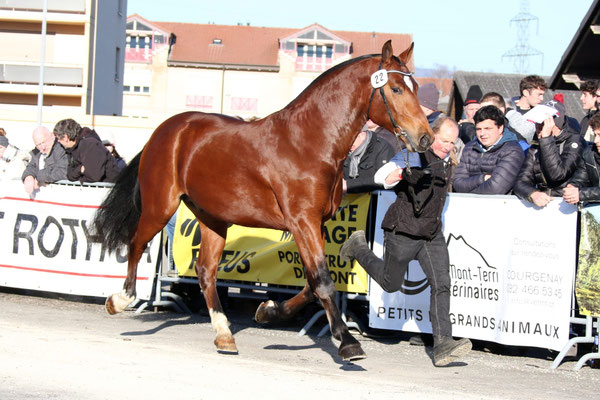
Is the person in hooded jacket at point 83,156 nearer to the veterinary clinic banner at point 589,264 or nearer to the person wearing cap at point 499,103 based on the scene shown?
the person wearing cap at point 499,103

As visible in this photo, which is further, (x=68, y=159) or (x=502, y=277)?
(x=68, y=159)

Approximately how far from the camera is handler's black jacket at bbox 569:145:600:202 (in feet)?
24.6

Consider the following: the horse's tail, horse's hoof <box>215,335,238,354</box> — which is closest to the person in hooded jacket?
the horse's tail

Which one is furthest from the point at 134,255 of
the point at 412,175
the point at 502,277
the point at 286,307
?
the point at 502,277

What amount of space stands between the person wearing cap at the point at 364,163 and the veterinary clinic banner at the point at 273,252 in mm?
153

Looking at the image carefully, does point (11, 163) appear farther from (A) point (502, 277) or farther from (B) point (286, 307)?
(A) point (502, 277)

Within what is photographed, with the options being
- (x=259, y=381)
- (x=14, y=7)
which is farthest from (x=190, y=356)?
(x=14, y=7)

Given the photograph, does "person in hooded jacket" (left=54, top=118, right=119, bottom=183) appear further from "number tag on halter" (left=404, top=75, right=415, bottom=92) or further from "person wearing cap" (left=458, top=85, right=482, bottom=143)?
"number tag on halter" (left=404, top=75, right=415, bottom=92)

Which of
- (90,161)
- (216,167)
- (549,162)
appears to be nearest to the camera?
(216,167)

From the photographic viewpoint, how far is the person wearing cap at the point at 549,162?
7684mm

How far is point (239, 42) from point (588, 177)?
→ 239 feet

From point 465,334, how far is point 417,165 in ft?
6.59

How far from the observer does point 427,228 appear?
23.9 feet

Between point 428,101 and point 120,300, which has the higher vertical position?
point 428,101
